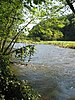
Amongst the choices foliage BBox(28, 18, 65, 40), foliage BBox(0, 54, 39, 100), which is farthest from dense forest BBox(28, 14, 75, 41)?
foliage BBox(0, 54, 39, 100)

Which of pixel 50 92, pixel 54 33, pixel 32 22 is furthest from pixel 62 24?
pixel 50 92

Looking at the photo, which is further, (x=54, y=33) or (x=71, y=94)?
(x=54, y=33)

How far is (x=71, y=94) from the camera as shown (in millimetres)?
15227

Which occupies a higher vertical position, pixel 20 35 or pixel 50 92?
pixel 20 35

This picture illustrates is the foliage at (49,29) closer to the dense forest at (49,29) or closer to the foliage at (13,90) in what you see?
the dense forest at (49,29)

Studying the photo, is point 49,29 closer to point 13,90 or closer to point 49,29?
point 49,29

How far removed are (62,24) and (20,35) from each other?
11.6 feet

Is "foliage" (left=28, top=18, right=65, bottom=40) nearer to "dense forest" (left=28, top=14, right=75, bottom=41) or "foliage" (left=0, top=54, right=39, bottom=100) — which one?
"dense forest" (left=28, top=14, right=75, bottom=41)

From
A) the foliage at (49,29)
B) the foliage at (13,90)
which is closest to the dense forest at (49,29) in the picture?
the foliage at (49,29)

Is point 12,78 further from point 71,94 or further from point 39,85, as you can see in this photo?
point 39,85

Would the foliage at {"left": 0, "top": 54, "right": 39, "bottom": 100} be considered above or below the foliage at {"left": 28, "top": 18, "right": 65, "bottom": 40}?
below

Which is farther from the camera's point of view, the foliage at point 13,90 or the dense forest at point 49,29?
the dense forest at point 49,29

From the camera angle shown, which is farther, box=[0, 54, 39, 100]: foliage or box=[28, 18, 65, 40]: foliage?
box=[28, 18, 65, 40]: foliage

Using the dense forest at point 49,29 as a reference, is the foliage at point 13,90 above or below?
below
